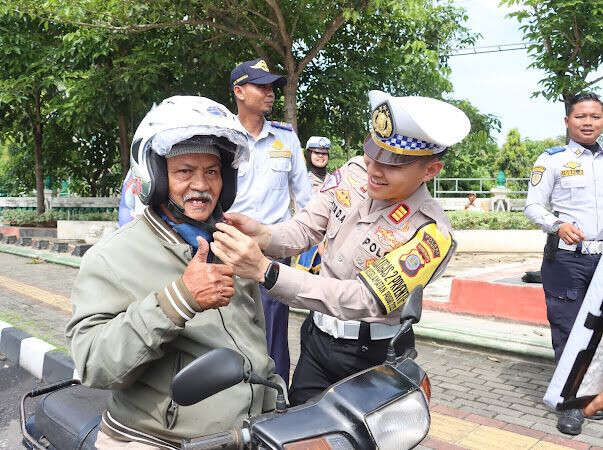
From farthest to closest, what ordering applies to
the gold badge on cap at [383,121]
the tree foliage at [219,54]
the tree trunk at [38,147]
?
the tree trunk at [38,147]
the tree foliage at [219,54]
the gold badge on cap at [383,121]

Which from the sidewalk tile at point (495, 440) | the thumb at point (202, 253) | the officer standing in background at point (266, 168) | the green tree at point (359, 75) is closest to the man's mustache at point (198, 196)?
the thumb at point (202, 253)

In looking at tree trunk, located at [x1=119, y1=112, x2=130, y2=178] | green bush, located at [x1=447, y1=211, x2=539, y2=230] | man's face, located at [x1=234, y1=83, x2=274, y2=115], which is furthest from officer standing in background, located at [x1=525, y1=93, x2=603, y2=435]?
tree trunk, located at [x1=119, y1=112, x2=130, y2=178]

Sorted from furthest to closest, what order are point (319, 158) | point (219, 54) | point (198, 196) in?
point (219, 54), point (319, 158), point (198, 196)

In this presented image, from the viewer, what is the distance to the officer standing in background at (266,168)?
10.7ft

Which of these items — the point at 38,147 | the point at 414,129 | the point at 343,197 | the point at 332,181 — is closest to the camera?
the point at 414,129

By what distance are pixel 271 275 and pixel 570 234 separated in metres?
2.56

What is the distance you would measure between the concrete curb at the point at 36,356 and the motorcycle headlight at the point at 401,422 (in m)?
3.44

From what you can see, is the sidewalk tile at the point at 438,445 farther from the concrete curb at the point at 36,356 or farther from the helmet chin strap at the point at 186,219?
the concrete curb at the point at 36,356

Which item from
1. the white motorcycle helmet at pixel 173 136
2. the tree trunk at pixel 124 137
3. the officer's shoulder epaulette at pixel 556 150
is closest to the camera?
the white motorcycle helmet at pixel 173 136

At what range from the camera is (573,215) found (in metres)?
3.82

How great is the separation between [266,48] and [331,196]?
9.12 meters

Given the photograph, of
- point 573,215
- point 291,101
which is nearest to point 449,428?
point 573,215

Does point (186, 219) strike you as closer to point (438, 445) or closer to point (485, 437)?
point (438, 445)

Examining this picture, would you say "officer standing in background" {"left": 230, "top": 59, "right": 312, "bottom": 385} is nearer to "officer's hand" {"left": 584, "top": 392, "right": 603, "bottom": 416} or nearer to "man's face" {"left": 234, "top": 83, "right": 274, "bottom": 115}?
"man's face" {"left": 234, "top": 83, "right": 274, "bottom": 115}
